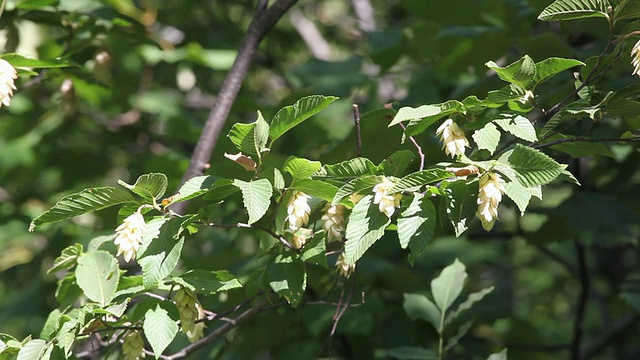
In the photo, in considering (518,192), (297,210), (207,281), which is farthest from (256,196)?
(518,192)

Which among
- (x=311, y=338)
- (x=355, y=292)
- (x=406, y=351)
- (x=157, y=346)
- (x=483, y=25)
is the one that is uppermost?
(x=157, y=346)

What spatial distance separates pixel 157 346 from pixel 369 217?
42 cm

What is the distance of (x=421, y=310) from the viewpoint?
5.74 feet

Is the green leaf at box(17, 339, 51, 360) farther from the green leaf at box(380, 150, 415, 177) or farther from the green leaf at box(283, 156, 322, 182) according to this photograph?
the green leaf at box(380, 150, 415, 177)

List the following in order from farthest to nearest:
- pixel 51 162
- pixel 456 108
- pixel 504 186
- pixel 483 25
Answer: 1. pixel 51 162
2. pixel 483 25
3. pixel 456 108
4. pixel 504 186

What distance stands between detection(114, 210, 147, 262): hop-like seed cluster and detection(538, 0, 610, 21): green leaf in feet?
2.55

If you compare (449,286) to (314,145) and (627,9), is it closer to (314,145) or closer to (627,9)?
(627,9)

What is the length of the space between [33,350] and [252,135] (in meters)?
0.55

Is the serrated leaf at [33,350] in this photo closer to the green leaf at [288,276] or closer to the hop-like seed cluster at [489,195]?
the green leaf at [288,276]

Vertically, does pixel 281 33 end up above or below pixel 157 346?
below

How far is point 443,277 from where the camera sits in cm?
175

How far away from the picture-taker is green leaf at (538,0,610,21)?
115cm

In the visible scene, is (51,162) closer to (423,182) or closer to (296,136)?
(296,136)

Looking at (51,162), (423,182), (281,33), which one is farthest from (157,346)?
(281,33)
